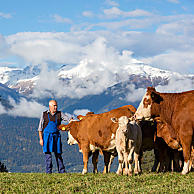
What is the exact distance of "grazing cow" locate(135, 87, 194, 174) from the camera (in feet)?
56.3

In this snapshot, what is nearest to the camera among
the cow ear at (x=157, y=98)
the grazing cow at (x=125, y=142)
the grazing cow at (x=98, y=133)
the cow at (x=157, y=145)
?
the grazing cow at (x=125, y=142)

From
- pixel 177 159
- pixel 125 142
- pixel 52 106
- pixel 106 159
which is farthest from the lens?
pixel 106 159

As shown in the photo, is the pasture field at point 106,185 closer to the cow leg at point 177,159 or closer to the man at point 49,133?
the man at point 49,133

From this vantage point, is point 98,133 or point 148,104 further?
point 98,133

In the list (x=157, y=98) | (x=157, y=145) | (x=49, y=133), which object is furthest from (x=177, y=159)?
(x=49, y=133)

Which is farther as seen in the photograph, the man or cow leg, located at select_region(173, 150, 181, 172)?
cow leg, located at select_region(173, 150, 181, 172)

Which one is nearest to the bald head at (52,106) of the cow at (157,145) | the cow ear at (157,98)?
the cow at (157,145)

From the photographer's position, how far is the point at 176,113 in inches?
716

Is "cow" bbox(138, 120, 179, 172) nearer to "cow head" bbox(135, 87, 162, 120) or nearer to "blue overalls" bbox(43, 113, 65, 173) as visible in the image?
"cow head" bbox(135, 87, 162, 120)

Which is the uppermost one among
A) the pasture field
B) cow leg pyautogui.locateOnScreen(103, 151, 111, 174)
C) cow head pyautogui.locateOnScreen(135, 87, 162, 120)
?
cow head pyautogui.locateOnScreen(135, 87, 162, 120)

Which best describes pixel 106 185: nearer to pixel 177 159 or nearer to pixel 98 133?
pixel 98 133

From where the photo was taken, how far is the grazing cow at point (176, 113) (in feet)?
56.3

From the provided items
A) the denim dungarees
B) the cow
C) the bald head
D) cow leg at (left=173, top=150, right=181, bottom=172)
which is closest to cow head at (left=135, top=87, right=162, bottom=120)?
the cow

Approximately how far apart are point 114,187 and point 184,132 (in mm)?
5369
